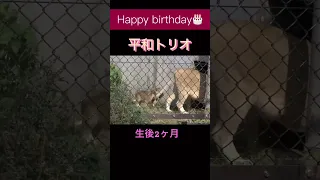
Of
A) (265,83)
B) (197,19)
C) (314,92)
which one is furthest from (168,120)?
(314,92)

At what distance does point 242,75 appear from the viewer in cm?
212

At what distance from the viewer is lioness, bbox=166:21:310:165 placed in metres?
2.04

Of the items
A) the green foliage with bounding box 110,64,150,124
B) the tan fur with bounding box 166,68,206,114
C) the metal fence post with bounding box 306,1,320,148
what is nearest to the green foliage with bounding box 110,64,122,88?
the green foliage with bounding box 110,64,150,124

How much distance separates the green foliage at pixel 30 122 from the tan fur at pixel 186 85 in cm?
68

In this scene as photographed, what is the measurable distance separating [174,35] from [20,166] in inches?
27.9

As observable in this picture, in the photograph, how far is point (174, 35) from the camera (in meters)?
1.69

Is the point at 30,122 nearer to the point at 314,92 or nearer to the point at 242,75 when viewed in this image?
the point at 242,75

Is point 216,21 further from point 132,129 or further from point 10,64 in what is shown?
point 10,64

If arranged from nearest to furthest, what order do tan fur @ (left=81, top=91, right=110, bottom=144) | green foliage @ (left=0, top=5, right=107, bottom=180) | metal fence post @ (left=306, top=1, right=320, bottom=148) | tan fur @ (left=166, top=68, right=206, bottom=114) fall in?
green foliage @ (left=0, top=5, right=107, bottom=180), tan fur @ (left=81, top=91, right=110, bottom=144), metal fence post @ (left=306, top=1, right=320, bottom=148), tan fur @ (left=166, top=68, right=206, bottom=114)

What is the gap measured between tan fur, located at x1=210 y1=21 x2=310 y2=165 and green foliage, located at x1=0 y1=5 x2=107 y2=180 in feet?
2.65

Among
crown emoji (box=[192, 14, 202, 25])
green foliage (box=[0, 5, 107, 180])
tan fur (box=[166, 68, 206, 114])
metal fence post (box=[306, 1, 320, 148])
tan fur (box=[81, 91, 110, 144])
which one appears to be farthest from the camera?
tan fur (box=[166, 68, 206, 114])

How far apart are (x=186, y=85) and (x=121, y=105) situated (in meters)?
0.39

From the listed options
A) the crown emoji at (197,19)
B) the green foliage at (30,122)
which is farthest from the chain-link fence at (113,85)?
the crown emoji at (197,19)

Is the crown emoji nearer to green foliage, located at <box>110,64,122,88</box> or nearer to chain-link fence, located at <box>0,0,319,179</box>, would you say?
chain-link fence, located at <box>0,0,319,179</box>
